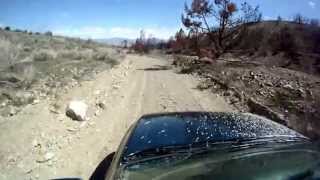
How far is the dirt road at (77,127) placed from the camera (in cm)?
763

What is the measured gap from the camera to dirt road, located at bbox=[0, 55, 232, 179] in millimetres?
7629

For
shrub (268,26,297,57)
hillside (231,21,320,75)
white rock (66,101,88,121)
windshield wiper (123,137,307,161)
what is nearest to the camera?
windshield wiper (123,137,307,161)

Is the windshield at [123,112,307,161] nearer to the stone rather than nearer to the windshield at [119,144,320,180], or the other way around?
the windshield at [119,144,320,180]

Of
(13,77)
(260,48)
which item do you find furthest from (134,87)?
(260,48)

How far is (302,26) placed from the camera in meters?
45.4

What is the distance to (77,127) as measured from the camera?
10.2 metres

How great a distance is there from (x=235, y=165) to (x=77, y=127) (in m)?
7.31

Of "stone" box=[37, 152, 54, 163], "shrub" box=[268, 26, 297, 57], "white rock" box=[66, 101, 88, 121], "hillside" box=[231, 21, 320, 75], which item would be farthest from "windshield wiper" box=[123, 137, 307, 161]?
"shrub" box=[268, 26, 297, 57]

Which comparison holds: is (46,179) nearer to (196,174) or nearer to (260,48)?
(196,174)

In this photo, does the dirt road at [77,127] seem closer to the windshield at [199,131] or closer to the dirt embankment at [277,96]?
the dirt embankment at [277,96]

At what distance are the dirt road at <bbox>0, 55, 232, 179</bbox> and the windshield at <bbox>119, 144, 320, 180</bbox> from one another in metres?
3.89

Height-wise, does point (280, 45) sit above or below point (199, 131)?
above

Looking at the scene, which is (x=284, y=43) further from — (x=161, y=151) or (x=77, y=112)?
(x=161, y=151)

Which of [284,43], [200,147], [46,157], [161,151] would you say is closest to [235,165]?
[200,147]
